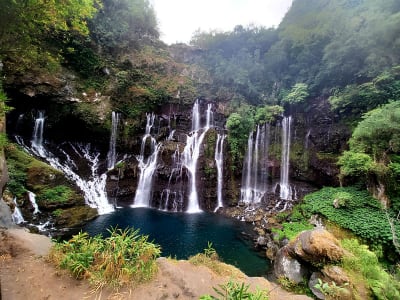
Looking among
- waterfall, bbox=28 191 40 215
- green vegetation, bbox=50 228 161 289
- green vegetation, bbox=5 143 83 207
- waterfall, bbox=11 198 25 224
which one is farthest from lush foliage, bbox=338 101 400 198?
waterfall, bbox=11 198 25 224

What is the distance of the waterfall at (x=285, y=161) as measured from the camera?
17828 millimetres

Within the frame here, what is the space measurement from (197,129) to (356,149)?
1279 centimetres

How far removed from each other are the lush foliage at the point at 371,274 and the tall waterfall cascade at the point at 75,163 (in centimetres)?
1376

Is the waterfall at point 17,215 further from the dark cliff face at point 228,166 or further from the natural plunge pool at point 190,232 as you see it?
the dark cliff face at point 228,166

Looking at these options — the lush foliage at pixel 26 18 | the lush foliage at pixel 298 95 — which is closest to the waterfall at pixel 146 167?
the lush foliage at pixel 298 95

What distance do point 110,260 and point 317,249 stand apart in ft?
17.7

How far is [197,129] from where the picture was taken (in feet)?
69.4

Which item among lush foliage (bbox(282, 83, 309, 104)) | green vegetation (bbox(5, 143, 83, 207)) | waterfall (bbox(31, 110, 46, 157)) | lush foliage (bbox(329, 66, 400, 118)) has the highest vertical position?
lush foliage (bbox(282, 83, 309, 104))

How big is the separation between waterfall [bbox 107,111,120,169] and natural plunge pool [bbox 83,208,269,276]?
4838mm

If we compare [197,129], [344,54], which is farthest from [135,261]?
[344,54]

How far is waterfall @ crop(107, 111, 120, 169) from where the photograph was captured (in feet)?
61.9

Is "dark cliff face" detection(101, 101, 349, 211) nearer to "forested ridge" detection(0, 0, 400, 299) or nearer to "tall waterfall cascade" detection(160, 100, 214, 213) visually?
"tall waterfall cascade" detection(160, 100, 214, 213)

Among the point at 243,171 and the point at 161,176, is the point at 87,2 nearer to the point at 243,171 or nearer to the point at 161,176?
the point at 161,176

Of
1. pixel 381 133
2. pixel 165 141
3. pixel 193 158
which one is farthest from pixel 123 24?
pixel 381 133
